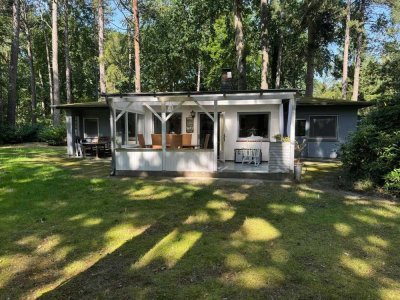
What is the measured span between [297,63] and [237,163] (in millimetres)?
15438

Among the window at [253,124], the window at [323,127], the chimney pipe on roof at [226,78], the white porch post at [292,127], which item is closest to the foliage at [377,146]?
the white porch post at [292,127]

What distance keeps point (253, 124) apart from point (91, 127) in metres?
8.44

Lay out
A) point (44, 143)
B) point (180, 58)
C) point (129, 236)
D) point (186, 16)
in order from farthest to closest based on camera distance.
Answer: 1. point (180, 58)
2. point (186, 16)
3. point (44, 143)
4. point (129, 236)

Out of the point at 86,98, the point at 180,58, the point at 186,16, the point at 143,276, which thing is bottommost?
the point at 143,276

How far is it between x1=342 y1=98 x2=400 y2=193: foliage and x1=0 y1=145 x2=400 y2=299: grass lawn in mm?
1053

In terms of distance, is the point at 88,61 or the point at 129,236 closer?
the point at 129,236

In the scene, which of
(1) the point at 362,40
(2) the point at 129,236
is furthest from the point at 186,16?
(2) the point at 129,236

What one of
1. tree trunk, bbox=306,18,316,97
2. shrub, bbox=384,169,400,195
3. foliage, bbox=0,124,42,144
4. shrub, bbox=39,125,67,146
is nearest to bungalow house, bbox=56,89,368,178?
shrub, bbox=384,169,400,195

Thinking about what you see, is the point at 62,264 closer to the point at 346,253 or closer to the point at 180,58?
the point at 346,253

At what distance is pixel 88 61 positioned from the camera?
3500 cm

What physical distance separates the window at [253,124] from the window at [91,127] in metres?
7.74

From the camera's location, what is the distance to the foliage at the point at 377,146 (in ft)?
24.1

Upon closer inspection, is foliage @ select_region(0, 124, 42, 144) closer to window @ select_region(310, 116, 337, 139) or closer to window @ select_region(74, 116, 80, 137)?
window @ select_region(74, 116, 80, 137)

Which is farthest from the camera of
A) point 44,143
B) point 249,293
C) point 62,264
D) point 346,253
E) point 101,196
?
point 44,143
